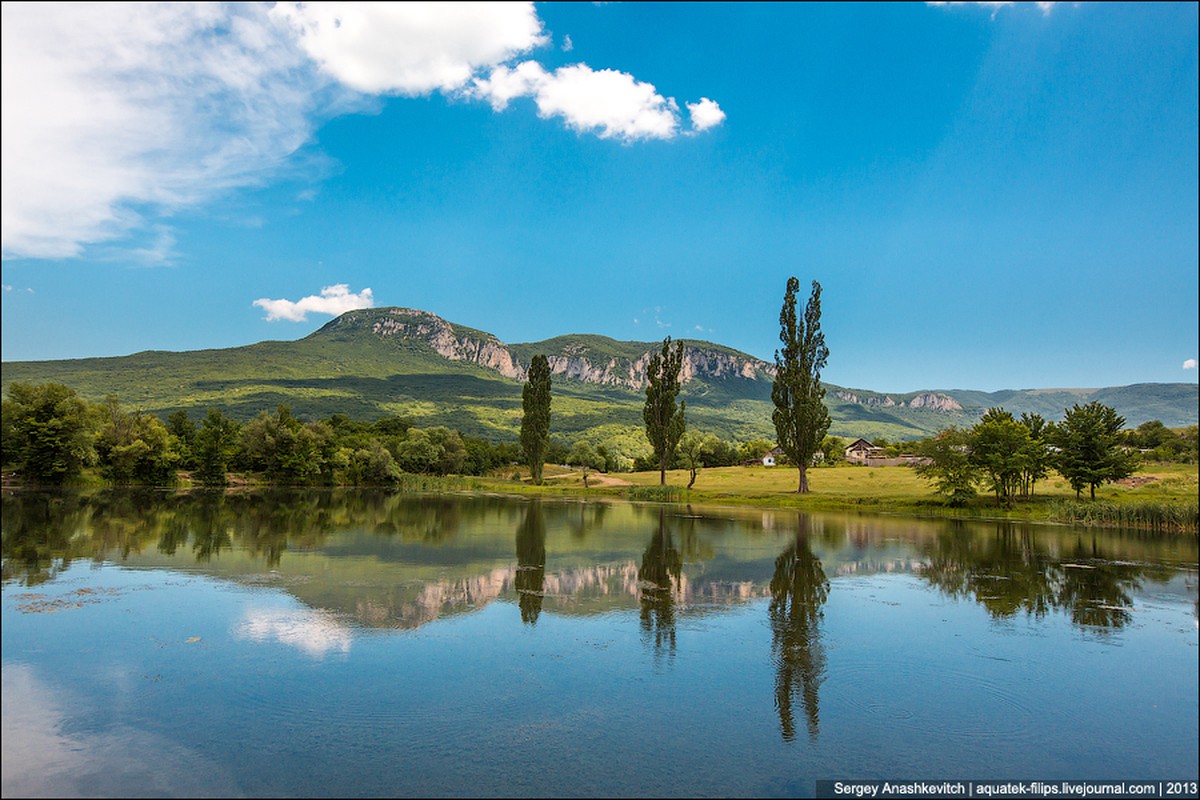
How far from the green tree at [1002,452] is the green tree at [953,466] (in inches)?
26.1

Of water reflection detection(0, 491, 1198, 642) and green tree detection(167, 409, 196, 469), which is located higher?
green tree detection(167, 409, 196, 469)

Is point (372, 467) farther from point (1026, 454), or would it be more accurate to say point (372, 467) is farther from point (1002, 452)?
point (1026, 454)

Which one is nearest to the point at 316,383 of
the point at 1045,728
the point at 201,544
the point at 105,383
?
the point at 105,383

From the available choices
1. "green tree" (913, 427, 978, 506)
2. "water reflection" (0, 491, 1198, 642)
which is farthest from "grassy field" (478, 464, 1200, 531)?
"water reflection" (0, 491, 1198, 642)

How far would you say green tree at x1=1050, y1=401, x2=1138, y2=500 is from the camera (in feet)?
149

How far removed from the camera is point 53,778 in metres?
6.77

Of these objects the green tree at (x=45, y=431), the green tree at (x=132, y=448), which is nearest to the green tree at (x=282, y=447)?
the green tree at (x=132, y=448)

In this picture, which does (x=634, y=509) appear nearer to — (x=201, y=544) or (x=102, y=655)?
(x=201, y=544)

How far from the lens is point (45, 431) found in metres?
55.3

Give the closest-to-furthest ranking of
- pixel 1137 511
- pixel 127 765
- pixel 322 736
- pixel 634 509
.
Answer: pixel 127 765 → pixel 322 736 → pixel 1137 511 → pixel 634 509

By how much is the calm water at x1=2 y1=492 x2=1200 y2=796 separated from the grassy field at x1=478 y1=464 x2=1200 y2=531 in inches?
853

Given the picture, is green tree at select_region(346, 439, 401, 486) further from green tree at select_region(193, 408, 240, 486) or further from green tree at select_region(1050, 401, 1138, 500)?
green tree at select_region(1050, 401, 1138, 500)

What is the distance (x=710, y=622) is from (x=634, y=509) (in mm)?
38400

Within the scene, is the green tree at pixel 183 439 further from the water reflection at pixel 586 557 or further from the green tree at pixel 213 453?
the water reflection at pixel 586 557
